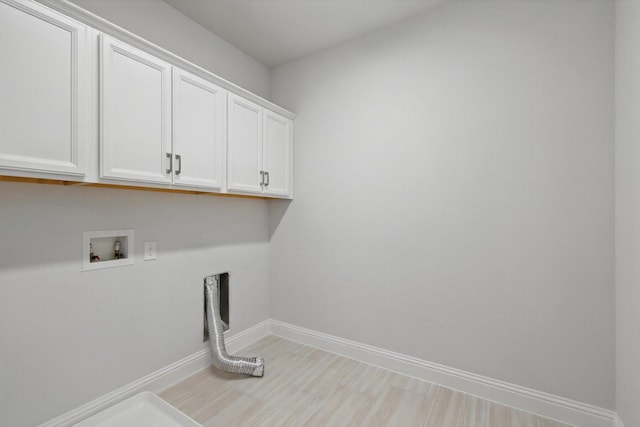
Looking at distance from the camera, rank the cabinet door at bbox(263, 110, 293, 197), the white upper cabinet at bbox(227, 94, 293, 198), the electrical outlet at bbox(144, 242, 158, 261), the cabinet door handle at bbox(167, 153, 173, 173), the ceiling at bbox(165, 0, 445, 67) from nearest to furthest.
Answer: the cabinet door handle at bbox(167, 153, 173, 173)
the electrical outlet at bbox(144, 242, 158, 261)
the ceiling at bbox(165, 0, 445, 67)
the white upper cabinet at bbox(227, 94, 293, 198)
the cabinet door at bbox(263, 110, 293, 197)

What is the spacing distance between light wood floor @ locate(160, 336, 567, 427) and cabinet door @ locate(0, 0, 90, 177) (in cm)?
162

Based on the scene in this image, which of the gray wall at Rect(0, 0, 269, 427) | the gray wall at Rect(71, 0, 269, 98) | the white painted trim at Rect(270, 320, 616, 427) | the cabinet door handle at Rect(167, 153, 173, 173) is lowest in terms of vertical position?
the white painted trim at Rect(270, 320, 616, 427)

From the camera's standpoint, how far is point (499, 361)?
6.39ft

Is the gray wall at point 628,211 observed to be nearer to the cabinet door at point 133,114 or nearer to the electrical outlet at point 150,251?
→ the cabinet door at point 133,114

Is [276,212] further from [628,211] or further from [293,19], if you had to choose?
[628,211]

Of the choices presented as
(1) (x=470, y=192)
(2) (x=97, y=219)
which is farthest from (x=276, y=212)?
(1) (x=470, y=192)

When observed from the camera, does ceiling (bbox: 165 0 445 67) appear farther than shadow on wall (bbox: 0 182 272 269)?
Yes

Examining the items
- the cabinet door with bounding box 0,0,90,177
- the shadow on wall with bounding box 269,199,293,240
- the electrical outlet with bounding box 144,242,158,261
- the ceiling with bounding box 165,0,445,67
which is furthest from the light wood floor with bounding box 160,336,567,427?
the ceiling with bounding box 165,0,445,67

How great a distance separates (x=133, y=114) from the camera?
5.26ft

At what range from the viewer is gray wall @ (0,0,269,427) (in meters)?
1.44

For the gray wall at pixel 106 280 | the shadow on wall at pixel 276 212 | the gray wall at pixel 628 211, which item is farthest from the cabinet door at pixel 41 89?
the gray wall at pixel 628 211

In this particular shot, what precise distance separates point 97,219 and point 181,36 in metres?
1.52

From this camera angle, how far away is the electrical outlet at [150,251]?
1980mm

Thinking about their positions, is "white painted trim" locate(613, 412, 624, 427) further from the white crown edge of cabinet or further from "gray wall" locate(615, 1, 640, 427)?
the white crown edge of cabinet
